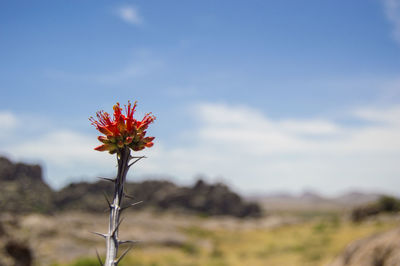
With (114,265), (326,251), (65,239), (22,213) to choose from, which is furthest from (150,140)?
(65,239)

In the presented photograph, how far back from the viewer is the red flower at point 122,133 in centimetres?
231

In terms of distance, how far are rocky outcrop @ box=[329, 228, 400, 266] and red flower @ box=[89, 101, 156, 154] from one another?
702cm

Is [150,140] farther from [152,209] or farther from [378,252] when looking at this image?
[152,209]

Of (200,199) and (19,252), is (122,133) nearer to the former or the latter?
(19,252)

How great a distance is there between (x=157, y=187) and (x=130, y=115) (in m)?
99.3

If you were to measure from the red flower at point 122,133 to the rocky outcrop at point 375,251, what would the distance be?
7016mm

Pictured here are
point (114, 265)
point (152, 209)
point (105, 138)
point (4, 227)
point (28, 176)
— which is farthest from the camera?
point (152, 209)

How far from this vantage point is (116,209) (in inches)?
81.7

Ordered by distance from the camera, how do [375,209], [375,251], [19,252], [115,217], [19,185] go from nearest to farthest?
[115,217] < [375,251] < [19,252] < [19,185] < [375,209]

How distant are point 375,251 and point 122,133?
329 inches

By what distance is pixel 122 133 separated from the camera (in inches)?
91.2

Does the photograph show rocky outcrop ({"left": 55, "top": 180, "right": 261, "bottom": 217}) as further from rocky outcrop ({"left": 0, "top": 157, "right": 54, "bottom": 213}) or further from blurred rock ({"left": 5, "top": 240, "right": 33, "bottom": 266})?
blurred rock ({"left": 5, "top": 240, "right": 33, "bottom": 266})

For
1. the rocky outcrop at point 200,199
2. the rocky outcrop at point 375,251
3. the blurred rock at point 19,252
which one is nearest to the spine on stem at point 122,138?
the rocky outcrop at point 375,251

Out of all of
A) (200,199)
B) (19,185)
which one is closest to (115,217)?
(19,185)
